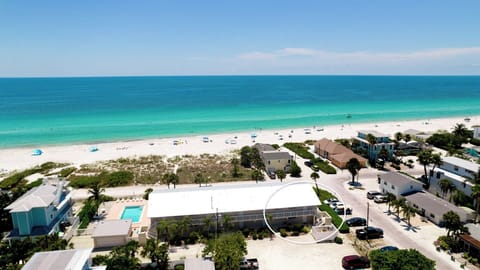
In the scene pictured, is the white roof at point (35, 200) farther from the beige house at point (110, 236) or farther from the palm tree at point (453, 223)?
the palm tree at point (453, 223)

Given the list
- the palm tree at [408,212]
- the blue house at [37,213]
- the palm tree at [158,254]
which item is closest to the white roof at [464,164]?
the palm tree at [408,212]

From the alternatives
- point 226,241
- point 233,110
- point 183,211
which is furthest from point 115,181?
point 233,110

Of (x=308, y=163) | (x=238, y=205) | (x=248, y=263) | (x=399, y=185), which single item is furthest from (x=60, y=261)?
(x=308, y=163)

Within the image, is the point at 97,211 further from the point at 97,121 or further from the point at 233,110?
the point at 233,110

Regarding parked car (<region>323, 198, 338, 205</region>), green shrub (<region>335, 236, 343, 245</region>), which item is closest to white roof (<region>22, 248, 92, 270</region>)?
green shrub (<region>335, 236, 343, 245</region>)

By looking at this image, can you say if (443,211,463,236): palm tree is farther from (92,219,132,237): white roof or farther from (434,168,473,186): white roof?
(92,219,132,237): white roof

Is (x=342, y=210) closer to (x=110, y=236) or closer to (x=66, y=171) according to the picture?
(x=110, y=236)
